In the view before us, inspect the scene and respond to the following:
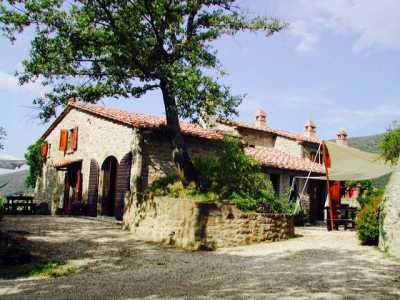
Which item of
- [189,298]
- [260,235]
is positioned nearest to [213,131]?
[260,235]

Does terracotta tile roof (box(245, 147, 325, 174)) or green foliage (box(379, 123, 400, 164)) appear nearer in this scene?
terracotta tile roof (box(245, 147, 325, 174))

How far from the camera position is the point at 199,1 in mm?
12195

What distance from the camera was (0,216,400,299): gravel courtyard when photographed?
531 centimetres

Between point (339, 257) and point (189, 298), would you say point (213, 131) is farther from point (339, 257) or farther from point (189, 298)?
point (189, 298)

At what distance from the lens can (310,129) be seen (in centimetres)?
2573

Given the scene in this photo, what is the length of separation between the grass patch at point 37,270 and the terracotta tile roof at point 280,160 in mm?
11639

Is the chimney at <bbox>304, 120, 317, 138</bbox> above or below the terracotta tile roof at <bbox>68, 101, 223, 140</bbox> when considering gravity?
above

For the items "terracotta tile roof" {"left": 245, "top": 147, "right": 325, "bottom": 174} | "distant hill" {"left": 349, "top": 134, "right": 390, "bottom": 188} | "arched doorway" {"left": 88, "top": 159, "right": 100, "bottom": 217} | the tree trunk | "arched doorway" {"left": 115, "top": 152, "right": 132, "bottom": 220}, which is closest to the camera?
the tree trunk

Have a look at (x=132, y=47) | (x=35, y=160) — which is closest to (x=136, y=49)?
(x=132, y=47)

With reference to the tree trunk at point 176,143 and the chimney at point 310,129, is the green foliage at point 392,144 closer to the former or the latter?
the chimney at point 310,129

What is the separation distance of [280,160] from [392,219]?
36.4ft

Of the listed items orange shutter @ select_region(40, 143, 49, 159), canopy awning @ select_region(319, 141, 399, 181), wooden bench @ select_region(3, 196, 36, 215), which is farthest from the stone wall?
orange shutter @ select_region(40, 143, 49, 159)

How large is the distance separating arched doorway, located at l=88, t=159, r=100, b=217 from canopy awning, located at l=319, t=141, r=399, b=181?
9.17 meters

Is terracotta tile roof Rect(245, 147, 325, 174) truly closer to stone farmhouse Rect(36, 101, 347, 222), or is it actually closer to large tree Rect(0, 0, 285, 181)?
stone farmhouse Rect(36, 101, 347, 222)
